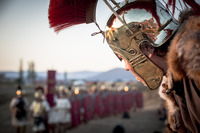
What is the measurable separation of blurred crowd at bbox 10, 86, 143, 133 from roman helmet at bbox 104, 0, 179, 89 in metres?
6.03

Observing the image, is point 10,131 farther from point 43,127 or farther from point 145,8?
point 145,8

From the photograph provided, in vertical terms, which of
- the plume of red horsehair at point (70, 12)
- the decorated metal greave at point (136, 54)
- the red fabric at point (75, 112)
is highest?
the plume of red horsehair at point (70, 12)

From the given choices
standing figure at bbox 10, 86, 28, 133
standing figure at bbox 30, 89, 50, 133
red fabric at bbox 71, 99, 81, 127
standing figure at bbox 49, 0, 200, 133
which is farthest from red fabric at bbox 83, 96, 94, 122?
standing figure at bbox 49, 0, 200, 133

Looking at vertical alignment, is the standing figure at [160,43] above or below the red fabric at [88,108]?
above

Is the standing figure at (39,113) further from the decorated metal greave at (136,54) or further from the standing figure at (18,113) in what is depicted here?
the decorated metal greave at (136,54)

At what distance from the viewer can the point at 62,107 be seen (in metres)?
6.69

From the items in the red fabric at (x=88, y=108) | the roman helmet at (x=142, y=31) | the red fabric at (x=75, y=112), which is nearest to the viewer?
the roman helmet at (x=142, y=31)

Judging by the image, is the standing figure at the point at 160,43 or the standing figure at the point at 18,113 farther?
the standing figure at the point at 18,113

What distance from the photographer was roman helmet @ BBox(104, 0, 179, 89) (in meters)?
1.12

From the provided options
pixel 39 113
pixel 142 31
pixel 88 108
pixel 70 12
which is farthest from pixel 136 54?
pixel 88 108

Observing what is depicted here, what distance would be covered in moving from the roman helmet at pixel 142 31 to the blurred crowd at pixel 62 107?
6.03m

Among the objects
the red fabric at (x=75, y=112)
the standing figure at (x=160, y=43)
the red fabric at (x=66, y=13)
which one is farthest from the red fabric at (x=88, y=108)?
the standing figure at (x=160, y=43)

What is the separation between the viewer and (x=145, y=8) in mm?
1165

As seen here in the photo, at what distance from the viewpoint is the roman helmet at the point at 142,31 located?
112cm
